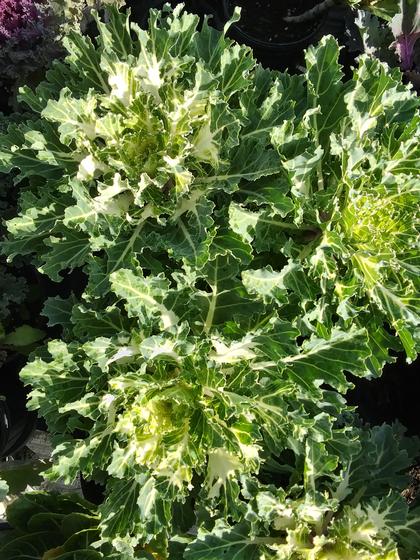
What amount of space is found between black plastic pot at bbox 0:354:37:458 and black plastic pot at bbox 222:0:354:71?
141 cm

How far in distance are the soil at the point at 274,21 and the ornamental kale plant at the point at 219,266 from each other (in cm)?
106

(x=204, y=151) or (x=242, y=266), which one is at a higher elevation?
(x=204, y=151)

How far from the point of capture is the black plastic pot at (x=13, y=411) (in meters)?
1.99

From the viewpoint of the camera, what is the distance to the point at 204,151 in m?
1.29

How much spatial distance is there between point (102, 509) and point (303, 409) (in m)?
0.49

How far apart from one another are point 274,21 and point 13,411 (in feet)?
5.60

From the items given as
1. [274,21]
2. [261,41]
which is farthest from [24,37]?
[274,21]

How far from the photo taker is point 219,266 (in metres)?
1.30

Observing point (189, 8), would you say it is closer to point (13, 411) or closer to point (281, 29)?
point (281, 29)

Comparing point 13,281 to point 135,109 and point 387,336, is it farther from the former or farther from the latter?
point 387,336

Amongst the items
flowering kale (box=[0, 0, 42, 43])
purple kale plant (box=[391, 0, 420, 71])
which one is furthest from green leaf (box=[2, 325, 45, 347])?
purple kale plant (box=[391, 0, 420, 71])

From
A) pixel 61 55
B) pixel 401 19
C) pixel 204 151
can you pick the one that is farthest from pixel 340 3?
pixel 204 151

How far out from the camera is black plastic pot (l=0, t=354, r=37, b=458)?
1.99 meters

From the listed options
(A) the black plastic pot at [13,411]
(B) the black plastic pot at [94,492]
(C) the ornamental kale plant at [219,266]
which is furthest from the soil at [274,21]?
(B) the black plastic pot at [94,492]
